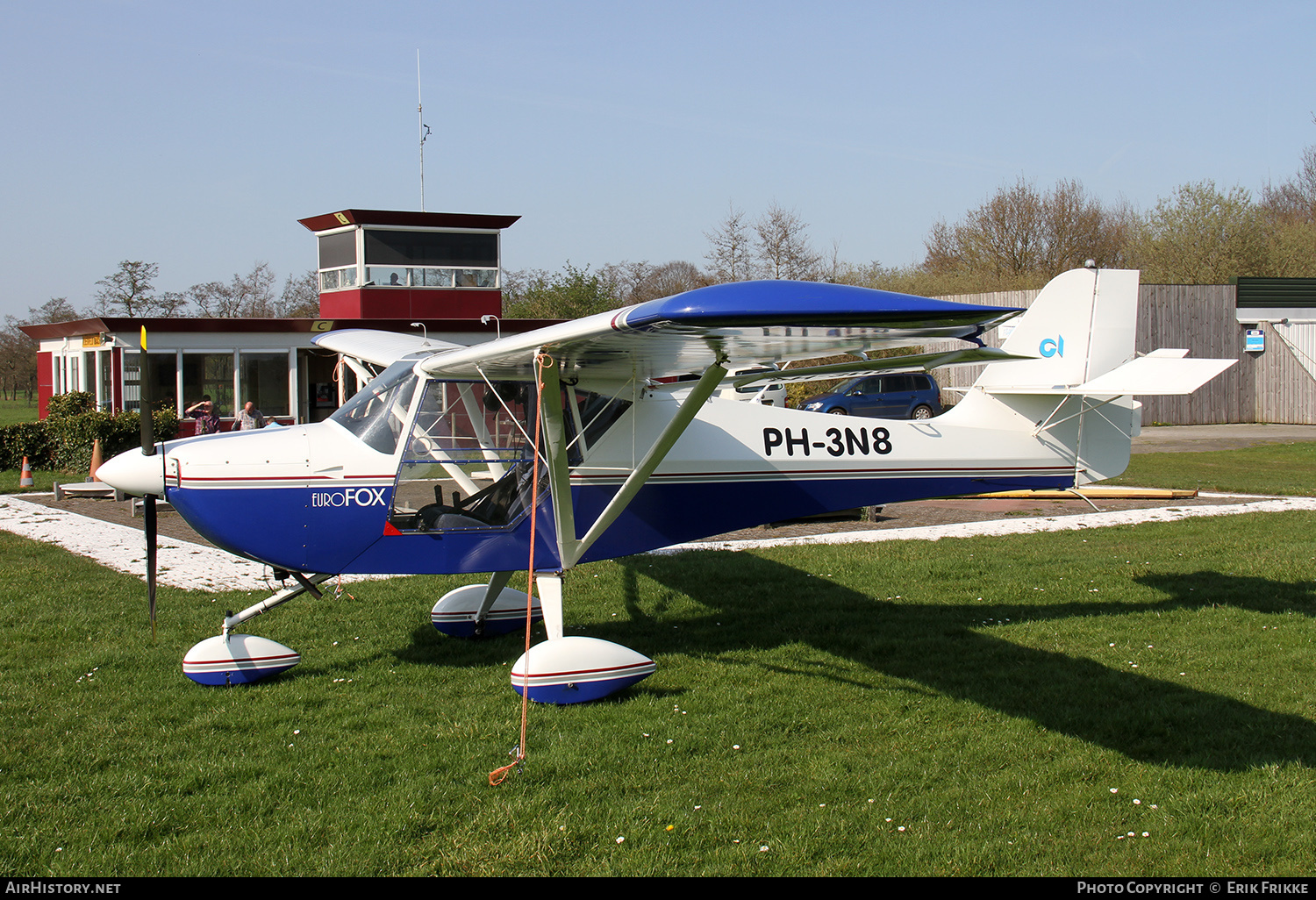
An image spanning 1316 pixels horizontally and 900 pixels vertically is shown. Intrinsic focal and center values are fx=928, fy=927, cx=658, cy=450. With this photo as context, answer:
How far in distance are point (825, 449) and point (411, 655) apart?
3372 mm

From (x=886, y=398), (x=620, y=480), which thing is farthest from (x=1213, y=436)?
(x=620, y=480)

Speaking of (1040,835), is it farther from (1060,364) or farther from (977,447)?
(1060,364)

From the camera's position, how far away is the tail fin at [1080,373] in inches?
283

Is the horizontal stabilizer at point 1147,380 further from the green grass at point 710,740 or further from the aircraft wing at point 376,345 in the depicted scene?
the aircraft wing at point 376,345

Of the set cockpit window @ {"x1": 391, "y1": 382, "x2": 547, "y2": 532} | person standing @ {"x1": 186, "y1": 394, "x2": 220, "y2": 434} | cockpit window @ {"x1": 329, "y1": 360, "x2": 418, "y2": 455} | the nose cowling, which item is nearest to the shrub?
person standing @ {"x1": 186, "y1": 394, "x2": 220, "y2": 434}

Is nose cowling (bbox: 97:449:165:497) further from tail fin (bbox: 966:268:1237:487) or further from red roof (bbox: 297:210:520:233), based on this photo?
red roof (bbox: 297:210:520:233)

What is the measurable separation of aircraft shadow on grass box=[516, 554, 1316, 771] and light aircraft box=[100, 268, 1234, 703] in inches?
37.8

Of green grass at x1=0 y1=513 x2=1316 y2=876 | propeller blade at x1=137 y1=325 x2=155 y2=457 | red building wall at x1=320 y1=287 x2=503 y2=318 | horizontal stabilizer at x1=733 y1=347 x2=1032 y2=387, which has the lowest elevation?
green grass at x1=0 y1=513 x2=1316 y2=876

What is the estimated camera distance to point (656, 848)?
378 centimetres

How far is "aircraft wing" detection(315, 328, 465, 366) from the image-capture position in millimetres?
7619

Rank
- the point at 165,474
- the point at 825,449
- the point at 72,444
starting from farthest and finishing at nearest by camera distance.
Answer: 1. the point at 72,444
2. the point at 825,449
3. the point at 165,474

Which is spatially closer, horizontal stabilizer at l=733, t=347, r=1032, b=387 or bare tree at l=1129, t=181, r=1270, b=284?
horizontal stabilizer at l=733, t=347, r=1032, b=387
